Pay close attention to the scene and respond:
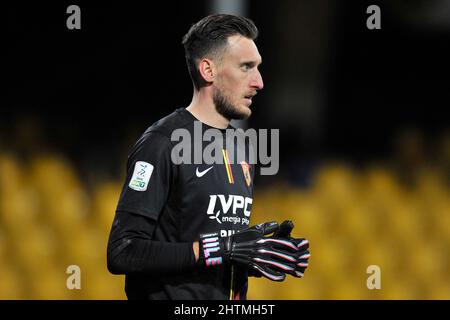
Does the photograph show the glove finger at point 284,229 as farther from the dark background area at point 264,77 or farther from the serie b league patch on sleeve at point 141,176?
the dark background area at point 264,77

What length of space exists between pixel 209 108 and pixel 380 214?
4.18 m

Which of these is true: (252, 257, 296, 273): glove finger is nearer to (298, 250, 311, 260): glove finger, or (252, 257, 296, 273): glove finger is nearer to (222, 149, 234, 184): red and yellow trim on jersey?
(298, 250, 311, 260): glove finger

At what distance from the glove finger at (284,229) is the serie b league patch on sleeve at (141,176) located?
16.0 inches

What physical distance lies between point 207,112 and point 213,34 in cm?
24

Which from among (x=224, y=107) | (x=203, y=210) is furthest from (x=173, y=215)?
(x=224, y=107)

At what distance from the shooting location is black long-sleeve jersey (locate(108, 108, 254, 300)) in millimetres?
2346

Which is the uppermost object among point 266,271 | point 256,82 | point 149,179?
point 256,82

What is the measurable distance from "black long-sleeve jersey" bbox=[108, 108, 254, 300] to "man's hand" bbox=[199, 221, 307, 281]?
57mm

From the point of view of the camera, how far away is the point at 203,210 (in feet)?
7.98

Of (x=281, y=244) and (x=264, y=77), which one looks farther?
(x=264, y=77)

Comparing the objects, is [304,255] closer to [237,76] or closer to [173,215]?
[173,215]

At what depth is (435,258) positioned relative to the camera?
21.0 ft

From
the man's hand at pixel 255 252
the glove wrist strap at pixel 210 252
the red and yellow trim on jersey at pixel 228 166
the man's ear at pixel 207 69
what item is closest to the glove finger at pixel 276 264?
the man's hand at pixel 255 252
